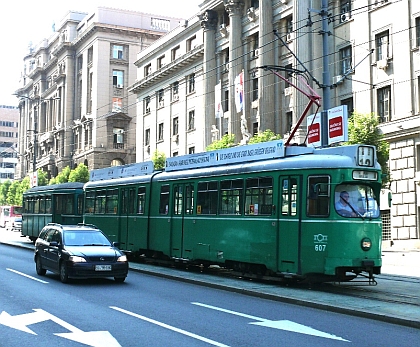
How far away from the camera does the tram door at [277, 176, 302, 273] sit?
608 inches

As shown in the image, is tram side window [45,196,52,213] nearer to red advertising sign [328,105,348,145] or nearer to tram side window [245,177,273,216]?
red advertising sign [328,105,348,145]

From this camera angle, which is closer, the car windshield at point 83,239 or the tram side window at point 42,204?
the car windshield at point 83,239

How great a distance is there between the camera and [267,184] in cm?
1658

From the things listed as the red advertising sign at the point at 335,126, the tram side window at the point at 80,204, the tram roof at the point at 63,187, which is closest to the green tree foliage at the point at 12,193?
the tram roof at the point at 63,187

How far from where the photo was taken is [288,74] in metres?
32.1

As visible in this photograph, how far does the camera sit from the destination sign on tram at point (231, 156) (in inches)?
669

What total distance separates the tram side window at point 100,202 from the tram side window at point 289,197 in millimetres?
12291

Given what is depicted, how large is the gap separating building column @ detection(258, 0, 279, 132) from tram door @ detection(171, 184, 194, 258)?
21.3 metres

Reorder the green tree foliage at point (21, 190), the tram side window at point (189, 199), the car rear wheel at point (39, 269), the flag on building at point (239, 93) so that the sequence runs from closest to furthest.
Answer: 1. the car rear wheel at point (39, 269)
2. the tram side window at point (189, 199)
3. the flag on building at point (239, 93)
4. the green tree foliage at point (21, 190)

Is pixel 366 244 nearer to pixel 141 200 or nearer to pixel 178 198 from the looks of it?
pixel 178 198

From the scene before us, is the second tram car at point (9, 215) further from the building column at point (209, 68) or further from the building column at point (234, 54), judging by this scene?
the building column at point (234, 54)

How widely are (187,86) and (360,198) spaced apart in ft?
130

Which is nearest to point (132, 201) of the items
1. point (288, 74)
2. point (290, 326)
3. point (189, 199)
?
point (189, 199)

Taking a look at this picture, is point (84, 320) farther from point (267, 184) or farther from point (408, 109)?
point (408, 109)
